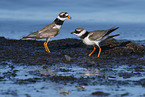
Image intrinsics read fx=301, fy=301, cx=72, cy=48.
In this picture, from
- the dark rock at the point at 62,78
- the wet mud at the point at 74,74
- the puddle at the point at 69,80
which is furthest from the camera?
the dark rock at the point at 62,78

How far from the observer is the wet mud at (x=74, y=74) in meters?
10.2

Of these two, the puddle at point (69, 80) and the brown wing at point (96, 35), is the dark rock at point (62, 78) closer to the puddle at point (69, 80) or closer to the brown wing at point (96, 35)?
the puddle at point (69, 80)

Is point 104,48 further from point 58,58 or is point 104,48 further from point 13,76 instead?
point 13,76

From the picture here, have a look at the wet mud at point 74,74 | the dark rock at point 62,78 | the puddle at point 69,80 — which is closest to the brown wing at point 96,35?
the wet mud at point 74,74

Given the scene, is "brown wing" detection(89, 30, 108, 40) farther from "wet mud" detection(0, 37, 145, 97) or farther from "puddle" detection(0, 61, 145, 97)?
"puddle" detection(0, 61, 145, 97)

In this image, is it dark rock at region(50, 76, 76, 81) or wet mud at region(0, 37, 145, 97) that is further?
dark rock at region(50, 76, 76, 81)

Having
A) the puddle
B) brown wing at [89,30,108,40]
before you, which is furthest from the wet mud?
brown wing at [89,30,108,40]

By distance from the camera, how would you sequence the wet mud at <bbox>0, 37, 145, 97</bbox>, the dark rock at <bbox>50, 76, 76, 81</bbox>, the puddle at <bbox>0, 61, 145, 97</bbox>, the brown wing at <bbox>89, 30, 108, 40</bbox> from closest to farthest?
the puddle at <bbox>0, 61, 145, 97</bbox>, the wet mud at <bbox>0, 37, 145, 97</bbox>, the dark rock at <bbox>50, 76, 76, 81</bbox>, the brown wing at <bbox>89, 30, 108, 40</bbox>

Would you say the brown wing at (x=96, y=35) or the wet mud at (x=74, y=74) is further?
the brown wing at (x=96, y=35)

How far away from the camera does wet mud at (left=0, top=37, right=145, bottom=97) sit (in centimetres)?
1025

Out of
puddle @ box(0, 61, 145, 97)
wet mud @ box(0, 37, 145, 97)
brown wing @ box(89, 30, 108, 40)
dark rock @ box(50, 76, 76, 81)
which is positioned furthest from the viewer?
brown wing @ box(89, 30, 108, 40)

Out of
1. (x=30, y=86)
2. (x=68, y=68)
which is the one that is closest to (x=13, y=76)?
(x=30, y=86)

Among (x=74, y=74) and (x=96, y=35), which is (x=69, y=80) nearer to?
(x=74, y=74)

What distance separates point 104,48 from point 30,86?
11.2m
